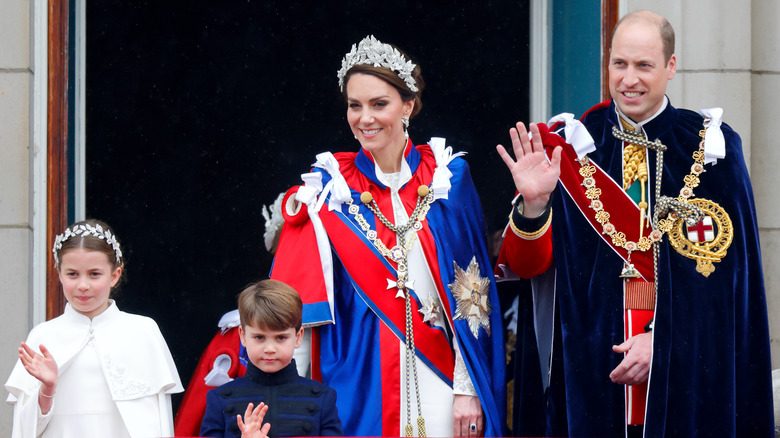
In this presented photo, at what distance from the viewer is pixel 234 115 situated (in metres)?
8.75

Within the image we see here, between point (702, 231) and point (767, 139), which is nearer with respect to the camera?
point (702, 231)

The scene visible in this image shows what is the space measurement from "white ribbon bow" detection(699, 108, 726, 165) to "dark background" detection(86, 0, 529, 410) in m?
3.66

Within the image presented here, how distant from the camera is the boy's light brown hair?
4.04m

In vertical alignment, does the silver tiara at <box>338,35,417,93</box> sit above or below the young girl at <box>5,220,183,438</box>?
above

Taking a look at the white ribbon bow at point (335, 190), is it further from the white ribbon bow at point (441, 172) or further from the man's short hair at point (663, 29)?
the man's short hair at point (663, 29)

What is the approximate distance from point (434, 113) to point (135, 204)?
207 cm

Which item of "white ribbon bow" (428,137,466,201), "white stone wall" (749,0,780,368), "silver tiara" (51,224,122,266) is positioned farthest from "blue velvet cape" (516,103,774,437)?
"silver tiara" (51,224,122,266)

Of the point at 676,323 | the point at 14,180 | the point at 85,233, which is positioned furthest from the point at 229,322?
the point at 676,323

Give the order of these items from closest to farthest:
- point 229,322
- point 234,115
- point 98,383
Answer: point 98,383
point 229,322
point 234,115

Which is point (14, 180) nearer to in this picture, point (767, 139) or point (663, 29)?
point (663, 29)

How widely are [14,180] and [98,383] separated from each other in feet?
4.29

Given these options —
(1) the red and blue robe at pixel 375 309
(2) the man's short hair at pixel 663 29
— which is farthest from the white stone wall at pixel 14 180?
(2) the man's short hair at pixel 663 29

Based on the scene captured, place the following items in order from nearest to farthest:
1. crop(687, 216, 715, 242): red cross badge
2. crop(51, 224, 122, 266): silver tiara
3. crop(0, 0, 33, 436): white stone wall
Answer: crop(51, 224, 122, 266): silver tiara → crop(687, 216, 715, 242): red cross badge → crop(0, 0, 33, 436): white stone wall

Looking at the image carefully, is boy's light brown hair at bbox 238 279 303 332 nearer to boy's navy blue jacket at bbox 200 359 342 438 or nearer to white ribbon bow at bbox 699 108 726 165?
boy's navy blue jacket at bbox 200 359 342 438
